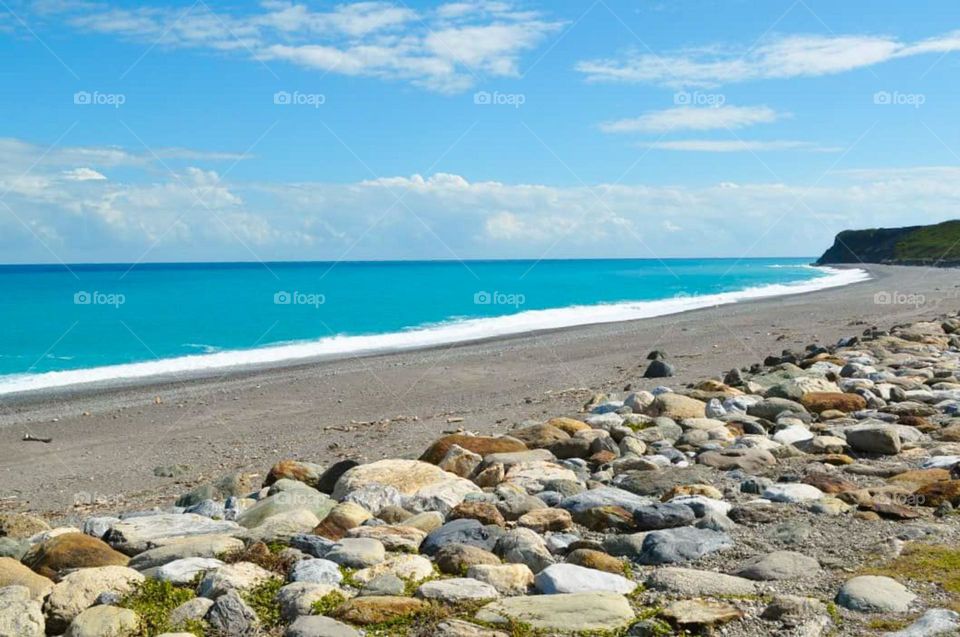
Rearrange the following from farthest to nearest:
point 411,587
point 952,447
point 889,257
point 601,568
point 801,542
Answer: point 889,257 → point 952,447 → point 801,542 → point 601,568 → point 411,587

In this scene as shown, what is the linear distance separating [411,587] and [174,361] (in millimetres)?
25739

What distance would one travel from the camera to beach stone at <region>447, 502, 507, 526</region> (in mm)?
6922

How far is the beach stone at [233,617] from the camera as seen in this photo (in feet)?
16.6

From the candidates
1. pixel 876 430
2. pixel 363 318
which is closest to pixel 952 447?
pixel 876 430

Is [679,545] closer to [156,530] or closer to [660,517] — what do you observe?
[660,517]

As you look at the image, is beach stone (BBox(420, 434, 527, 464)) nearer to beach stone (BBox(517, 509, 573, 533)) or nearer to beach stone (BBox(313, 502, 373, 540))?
beach stone (BBox(313, 502, 373, 540))

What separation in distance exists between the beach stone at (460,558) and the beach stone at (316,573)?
2.25 feet

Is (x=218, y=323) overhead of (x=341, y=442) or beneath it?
overhead

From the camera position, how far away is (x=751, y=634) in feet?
15.7

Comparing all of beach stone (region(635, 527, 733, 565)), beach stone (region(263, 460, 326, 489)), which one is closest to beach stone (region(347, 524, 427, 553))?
beach stone (region(635, 527, 733, 565))

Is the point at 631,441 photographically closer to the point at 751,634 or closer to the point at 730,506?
the point at 730,506

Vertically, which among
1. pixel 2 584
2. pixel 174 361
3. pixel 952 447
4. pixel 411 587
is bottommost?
pixel 952 447

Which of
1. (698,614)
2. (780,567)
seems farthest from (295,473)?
(698,614)

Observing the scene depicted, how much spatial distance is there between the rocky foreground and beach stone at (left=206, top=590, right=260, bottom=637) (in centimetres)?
1
